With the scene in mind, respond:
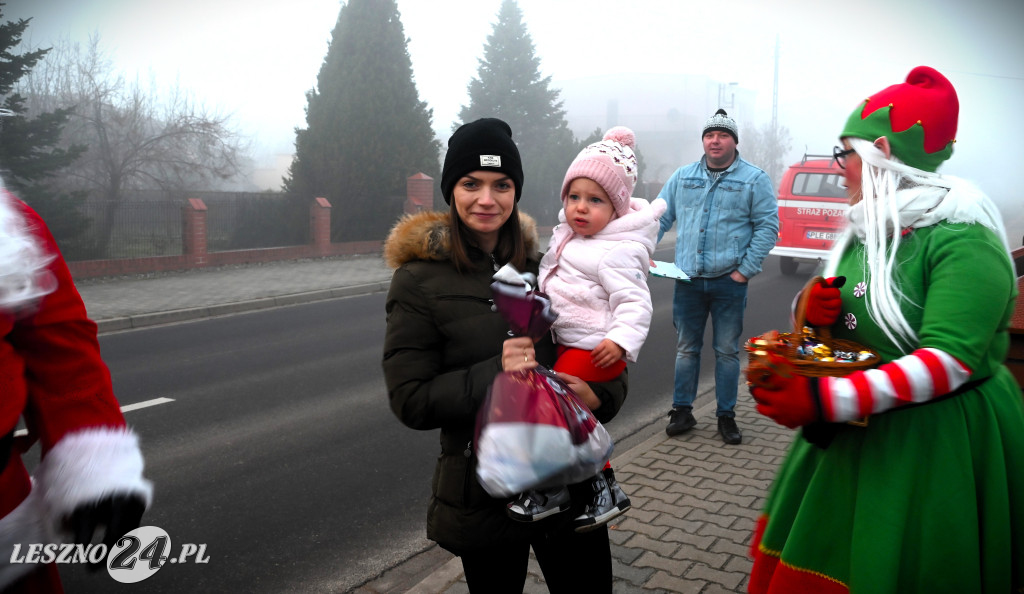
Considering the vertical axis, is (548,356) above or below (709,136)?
below

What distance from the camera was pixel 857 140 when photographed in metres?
2.06

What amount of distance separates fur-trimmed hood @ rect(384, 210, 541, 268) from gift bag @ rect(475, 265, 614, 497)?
10.9 inches

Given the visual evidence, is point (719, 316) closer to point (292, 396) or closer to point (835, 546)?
point (835, 546)

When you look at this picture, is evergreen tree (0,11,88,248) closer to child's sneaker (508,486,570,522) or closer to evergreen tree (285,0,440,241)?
evergreen tree (285,0,440,241)

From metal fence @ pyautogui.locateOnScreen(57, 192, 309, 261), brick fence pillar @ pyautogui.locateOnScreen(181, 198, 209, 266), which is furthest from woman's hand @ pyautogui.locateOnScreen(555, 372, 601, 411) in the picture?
brick fence pillar @ pyautogui.locateOnScreen(181, 198, 209, 266)

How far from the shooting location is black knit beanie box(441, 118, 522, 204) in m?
2.12

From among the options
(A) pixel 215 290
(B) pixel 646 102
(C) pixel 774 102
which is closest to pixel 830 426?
(A) pixel 215 290

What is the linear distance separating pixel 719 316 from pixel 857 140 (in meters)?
3.15

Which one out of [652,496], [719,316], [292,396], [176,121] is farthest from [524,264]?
[176,121]

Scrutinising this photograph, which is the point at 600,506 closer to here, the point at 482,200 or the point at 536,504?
the point at 536,504

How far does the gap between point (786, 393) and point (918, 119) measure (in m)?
0.81

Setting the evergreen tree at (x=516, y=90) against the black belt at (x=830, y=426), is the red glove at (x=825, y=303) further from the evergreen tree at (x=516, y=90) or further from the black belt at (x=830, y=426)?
the evergreen tree at (x=516, y=90)

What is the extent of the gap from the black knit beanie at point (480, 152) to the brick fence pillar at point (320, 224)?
18959mm

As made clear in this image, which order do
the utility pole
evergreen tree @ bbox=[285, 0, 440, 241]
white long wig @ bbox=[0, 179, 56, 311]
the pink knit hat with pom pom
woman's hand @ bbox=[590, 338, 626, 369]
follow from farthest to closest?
the utility pole
evergreen tree @ bbox=[285, 0, 440, 241]
the pink knit hat with pom pom
woman's hand @ bbox=[590, 338, 626, 369]
white long wig @ bbox=[0, 179, 56, 311]
